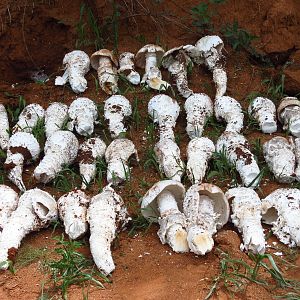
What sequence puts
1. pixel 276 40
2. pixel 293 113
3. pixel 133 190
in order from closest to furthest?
pixel 133 190 → pixel 293 113 → pixel 276 40

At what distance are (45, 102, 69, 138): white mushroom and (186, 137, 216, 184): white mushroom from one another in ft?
3.29

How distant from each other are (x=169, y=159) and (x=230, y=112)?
744 mm

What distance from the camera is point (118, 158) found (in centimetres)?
481

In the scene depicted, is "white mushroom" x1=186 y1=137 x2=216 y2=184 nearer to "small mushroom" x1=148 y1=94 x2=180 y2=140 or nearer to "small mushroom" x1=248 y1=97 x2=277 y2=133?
"small mushroom" x1=148 y1=94 x2=180 y2=140

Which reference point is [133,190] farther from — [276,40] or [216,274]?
[276,40]

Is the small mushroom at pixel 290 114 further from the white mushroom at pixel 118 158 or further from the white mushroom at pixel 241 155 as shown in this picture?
the white mushroom at pixel 118 158

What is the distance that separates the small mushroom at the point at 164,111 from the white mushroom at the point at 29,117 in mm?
820

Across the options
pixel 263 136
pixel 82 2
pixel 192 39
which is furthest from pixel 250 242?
pixel 82 2

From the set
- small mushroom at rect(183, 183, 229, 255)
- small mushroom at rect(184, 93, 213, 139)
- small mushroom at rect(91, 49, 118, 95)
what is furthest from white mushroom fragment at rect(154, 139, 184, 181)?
small mushroom at rect(91, 49, 118, 95)

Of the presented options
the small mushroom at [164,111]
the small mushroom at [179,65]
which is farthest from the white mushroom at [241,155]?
the small mushroom at [179,65]

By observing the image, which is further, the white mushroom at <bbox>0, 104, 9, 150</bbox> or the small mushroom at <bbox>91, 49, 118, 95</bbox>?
the small mushroom at <bbox>91, 49, 118, 95</bbox>

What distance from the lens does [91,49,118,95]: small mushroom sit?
18.7 feet

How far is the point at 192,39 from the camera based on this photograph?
6.09 m

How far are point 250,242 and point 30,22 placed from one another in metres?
3.00
